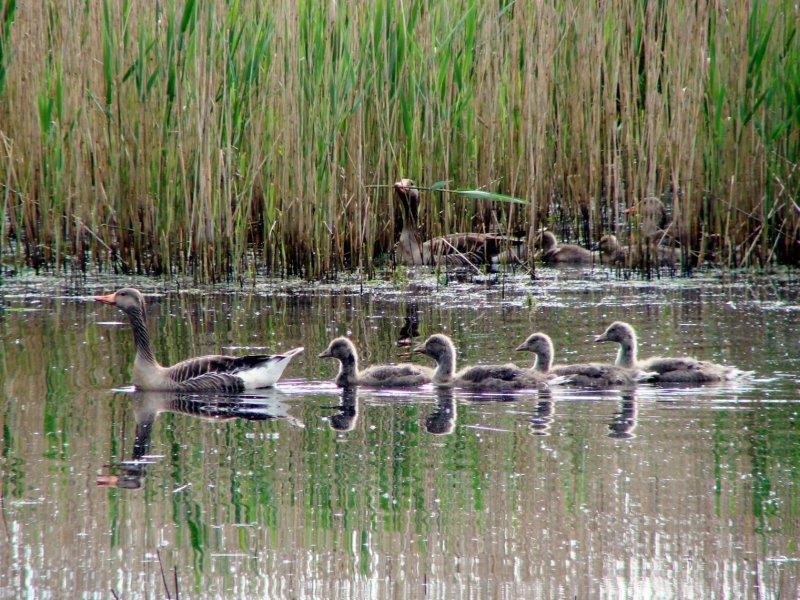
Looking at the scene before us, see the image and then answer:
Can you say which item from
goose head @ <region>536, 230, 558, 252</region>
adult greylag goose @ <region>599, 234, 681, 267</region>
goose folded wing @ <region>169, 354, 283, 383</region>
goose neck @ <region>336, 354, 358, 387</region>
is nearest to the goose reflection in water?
goose folded wing @ <region>169, 354, 283, 383</region>

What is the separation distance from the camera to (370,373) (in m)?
7.31

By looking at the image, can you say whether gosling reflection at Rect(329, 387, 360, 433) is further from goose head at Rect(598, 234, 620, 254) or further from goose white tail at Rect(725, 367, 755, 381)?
goose head at Rect(598, 234, 620, 254)

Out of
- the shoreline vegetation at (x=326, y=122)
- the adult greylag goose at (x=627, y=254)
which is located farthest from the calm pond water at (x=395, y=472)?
the adult greylag goose at (x=627, y=254)

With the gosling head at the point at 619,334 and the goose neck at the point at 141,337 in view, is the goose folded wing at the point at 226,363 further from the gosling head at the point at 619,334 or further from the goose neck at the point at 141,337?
the gosling head at the point at 619,334

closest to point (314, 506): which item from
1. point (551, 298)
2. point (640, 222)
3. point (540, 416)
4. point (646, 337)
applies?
point (540, 416)

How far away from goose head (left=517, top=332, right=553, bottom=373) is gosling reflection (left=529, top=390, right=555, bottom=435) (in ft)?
1.24

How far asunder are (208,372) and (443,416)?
4.47ft

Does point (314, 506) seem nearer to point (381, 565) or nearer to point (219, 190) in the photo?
point (381, 565)

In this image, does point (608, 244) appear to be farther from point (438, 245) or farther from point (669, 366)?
point (669, 366)

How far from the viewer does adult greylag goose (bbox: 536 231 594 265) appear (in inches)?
437

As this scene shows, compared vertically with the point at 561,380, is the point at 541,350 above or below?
above

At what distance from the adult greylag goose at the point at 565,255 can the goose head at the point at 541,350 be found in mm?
3576

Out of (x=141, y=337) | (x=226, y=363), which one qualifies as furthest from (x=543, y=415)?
(x=141, y=337)

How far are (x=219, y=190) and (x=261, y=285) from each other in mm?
822
